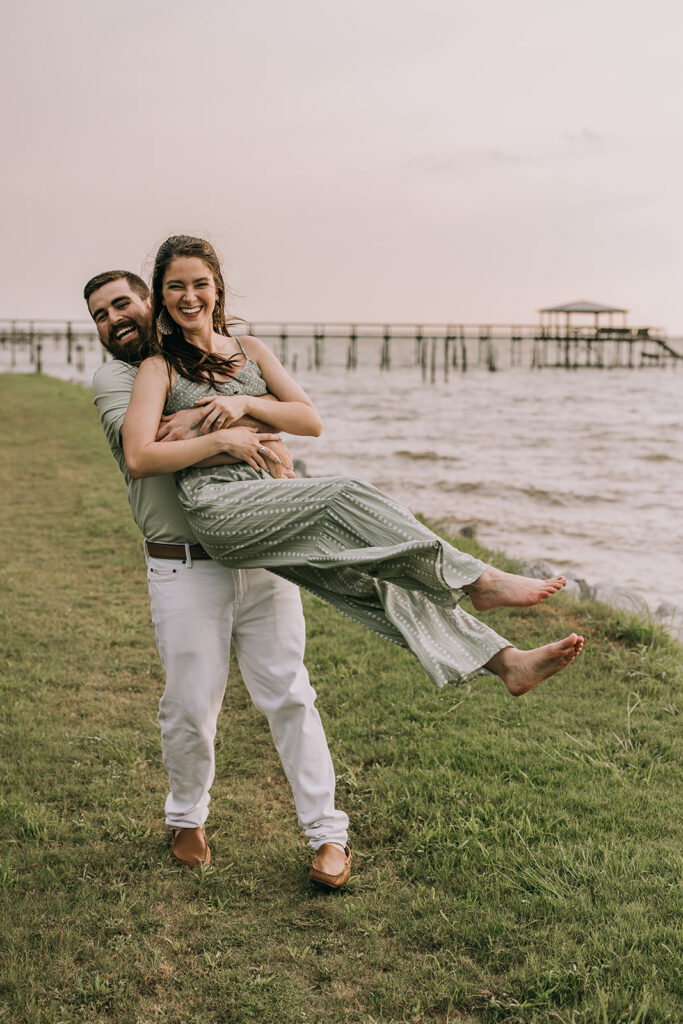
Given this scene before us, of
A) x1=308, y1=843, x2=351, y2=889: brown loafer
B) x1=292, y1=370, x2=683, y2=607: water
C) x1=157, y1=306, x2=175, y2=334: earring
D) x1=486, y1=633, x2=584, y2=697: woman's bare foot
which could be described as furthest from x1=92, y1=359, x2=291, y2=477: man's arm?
x1=292, y1=370, x2=683, y2=607: water

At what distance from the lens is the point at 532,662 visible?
2434 mm

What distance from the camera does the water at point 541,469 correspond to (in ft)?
31.6

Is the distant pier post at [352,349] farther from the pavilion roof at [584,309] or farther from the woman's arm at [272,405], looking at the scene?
the woman's arm at [272,405]

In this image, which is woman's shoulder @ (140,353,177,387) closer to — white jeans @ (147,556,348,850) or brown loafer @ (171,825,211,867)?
white jeans @ (147,556,348,850)

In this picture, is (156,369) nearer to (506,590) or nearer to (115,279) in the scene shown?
(115,279)

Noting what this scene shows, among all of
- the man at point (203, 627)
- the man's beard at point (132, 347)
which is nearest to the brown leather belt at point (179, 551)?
the man at point (203, 627)

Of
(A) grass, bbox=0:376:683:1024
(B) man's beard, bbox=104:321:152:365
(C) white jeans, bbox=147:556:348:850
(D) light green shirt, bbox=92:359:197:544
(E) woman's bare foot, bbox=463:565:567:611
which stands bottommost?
(A) grass, bbox=0:376:683:1024

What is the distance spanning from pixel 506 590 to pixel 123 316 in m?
1.66

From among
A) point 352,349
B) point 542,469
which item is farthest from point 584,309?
point 542,469

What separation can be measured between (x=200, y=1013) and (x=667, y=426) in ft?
68.9

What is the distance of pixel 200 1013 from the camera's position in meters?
2.49

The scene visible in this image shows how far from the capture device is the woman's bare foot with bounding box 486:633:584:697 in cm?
238

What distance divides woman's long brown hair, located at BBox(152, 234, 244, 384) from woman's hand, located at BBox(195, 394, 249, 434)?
112 millimetres

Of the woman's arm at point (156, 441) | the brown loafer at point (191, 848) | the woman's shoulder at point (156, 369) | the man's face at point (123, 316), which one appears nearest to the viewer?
the woman's arm at point (156, 441)
